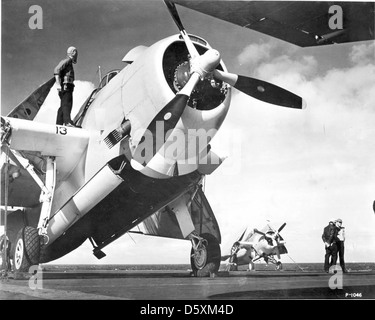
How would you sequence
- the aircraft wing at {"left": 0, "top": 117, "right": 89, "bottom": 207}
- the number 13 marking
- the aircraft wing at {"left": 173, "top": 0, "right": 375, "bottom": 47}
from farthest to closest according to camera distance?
1. the aircraft wing at {"left": 173, "top": 0, "right": 375, "bottom": 47}
2. the number 13 marking
3. the aircraft wing at {"left": 0, "top": 117, "right": 89, "bottom": 207}

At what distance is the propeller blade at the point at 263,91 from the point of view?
32.9 ft

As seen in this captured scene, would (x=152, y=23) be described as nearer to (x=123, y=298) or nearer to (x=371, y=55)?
(x=371, y=55)

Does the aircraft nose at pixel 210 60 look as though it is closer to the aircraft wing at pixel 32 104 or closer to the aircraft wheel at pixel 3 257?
the aircraft wing at pixel 32 104

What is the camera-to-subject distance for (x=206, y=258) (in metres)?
11.8

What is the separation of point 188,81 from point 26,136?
3.41 meters

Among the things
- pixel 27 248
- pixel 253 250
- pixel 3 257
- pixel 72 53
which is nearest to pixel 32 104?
pixel 72 53

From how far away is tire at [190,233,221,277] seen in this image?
11.8 metres

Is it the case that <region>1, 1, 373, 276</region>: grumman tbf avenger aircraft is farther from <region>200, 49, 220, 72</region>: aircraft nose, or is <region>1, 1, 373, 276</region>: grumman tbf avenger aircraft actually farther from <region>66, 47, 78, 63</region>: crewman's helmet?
<region>66, 47, 78, 63</region>: crewman's helmet

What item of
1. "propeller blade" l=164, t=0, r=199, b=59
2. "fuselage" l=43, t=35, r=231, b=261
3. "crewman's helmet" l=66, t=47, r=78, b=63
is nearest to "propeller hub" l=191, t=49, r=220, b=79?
"propeller blade" l=164, t=0, r=199, b=59

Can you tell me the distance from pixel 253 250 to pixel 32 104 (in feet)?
26.4

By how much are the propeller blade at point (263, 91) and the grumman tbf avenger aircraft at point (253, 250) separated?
364cm

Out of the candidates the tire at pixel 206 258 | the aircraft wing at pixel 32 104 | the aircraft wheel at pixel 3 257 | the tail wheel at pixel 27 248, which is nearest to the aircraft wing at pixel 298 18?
the aircraft wing at pixel 32 104

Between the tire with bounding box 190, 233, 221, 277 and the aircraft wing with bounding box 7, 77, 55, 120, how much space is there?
14.5 ft

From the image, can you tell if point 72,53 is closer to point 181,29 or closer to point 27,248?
point 181,29
